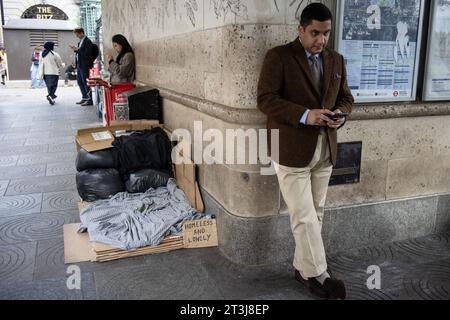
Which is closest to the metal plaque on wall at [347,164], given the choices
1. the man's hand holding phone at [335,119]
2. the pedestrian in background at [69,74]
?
the man's hand holding phone at [335,119]

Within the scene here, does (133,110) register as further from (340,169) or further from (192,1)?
(340,169)

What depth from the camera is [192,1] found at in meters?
4.25

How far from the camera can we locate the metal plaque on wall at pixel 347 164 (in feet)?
12.4

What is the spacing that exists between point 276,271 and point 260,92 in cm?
147

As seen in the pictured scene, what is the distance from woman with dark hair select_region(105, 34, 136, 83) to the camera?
7.99 metres

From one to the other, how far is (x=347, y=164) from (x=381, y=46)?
1.01 meters

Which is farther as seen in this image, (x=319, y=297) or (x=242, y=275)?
(x=242, y=275)

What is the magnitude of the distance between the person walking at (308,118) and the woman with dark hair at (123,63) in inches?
217

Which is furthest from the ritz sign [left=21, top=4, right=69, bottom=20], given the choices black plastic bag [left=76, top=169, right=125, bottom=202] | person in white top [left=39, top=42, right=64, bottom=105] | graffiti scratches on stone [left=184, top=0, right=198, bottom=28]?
graffiti scratches on stone [left=184, top=0, right=198, bottom=28]

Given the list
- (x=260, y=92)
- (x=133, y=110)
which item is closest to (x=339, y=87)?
(x=260, y=92)

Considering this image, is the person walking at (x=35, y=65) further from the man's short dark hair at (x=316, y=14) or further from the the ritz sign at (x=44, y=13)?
the man's short dark hair at (x=316, y=14)

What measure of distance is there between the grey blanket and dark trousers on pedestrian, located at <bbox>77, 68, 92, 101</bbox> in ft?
30.9

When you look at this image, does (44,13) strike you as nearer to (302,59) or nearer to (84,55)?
(84,55)

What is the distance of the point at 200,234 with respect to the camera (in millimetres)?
3975
